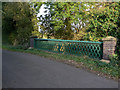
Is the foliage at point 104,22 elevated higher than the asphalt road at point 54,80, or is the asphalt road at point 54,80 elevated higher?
the foliage at point 104,22

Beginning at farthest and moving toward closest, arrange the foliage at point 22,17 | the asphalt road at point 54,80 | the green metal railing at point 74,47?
the foliage at point 22,17 → the green metal railing at point 74,47 → the asphalt road at point 54,80

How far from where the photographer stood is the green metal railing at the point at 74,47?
760 centimetres

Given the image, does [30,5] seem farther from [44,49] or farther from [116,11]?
[116,11]

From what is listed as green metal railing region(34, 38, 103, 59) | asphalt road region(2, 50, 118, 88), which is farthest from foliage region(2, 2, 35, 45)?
asphalt road region(2, 50, 118, 88)

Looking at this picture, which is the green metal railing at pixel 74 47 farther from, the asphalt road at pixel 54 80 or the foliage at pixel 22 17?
the foliage at pixel 22 17

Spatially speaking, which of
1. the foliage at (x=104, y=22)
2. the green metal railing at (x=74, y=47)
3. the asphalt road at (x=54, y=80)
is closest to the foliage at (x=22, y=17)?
the green metal railing at (x=74, y=47)


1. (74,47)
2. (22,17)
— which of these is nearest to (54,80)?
(74,47)

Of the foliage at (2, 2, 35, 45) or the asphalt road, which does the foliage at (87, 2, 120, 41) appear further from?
the foliage at (2, 2, 35, 45)

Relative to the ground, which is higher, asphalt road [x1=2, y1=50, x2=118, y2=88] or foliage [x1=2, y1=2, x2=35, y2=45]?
foliage [x1=2, y1=2, x2=35, y2=45]

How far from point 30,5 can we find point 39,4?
6.56ft

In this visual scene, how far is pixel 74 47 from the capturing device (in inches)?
348

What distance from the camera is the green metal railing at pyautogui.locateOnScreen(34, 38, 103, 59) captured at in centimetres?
760

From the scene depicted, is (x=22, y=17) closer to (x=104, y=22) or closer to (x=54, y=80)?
(x=104, y=22)

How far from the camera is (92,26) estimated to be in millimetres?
8570
